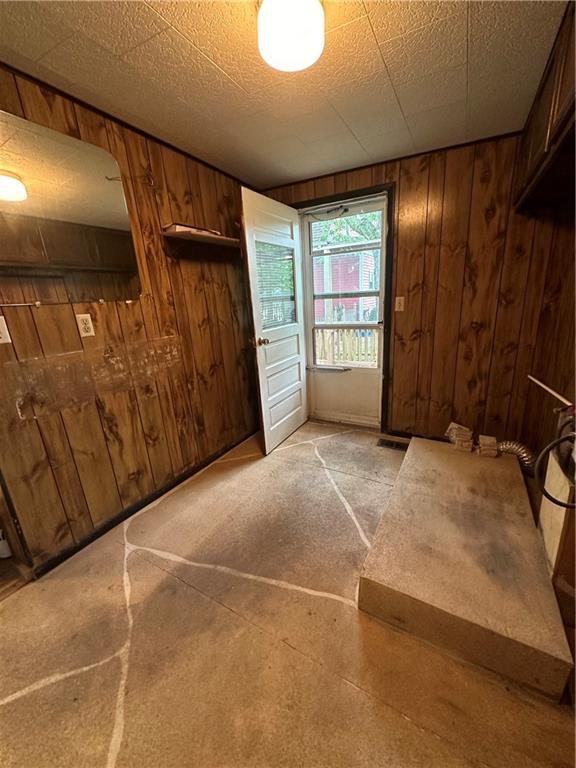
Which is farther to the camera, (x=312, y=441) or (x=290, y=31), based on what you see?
(x=312, y=441)

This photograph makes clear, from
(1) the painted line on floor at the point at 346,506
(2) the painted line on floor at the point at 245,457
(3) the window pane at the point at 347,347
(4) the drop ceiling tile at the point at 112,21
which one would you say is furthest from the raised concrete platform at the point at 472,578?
(4) the drop ceiling tile at the point at 112,21

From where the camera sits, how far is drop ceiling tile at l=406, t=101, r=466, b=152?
5.65 ft

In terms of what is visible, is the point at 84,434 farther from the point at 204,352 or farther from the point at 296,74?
the point at 296,74

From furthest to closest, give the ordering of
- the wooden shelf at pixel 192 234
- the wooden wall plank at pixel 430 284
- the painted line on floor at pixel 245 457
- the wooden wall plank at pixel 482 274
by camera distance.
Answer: the painted line on floor at pixel 245 457
the wooden wall plank at pixel 430 284
the wooden wall plank at pixel 482 274
the wooden shelf at pixel 192 234

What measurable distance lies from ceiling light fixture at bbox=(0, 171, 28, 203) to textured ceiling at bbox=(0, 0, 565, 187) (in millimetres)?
448

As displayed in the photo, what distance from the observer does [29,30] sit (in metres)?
1.11

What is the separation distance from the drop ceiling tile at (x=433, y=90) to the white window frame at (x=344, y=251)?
33.5 inches

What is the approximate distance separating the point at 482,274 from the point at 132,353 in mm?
2481

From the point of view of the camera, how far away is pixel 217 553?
5.39 ft

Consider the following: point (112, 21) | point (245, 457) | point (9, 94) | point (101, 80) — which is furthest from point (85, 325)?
point (245, 457)

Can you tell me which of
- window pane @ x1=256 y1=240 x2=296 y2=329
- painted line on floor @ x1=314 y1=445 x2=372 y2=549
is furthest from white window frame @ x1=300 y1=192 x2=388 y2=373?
painted line on floor @ x1=314 y1=445 x2=372 y2=549

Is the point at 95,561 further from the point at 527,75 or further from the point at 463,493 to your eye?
the point at 527,75

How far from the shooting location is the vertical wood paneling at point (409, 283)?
90.6 inches

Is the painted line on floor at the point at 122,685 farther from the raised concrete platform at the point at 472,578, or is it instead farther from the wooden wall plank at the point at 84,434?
the raised concrete platform at the point at 472,578
